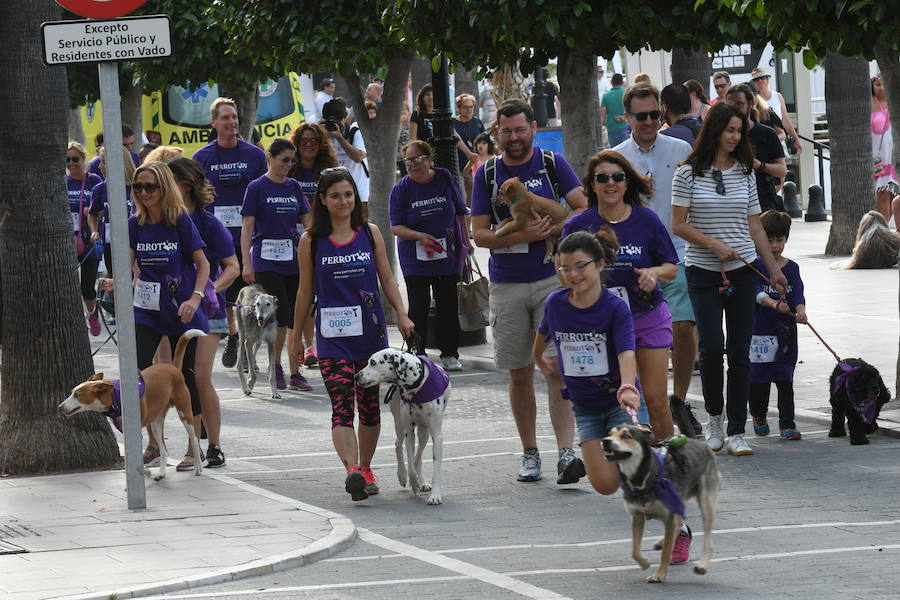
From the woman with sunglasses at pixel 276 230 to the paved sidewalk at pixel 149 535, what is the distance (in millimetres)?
3816

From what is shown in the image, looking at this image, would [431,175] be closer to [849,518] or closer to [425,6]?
[425,6]

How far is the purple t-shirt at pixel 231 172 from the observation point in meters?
14.8

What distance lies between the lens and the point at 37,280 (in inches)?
397

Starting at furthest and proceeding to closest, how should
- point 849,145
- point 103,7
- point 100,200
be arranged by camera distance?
1. point 849,145
2. point 100,200
3. point 103,7

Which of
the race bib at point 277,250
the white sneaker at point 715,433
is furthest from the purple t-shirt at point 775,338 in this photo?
the race bib at point 277,250

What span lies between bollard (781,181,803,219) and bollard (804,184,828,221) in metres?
0.39

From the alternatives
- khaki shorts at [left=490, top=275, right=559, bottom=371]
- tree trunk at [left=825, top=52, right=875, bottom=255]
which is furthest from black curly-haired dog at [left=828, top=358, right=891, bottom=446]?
tree trunk at [left=825, top=52, right=875, bottom=255]

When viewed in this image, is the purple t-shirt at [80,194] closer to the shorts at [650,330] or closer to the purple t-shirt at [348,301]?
the purple t-shirt at [348,301]

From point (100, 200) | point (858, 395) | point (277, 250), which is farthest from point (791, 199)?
point (858, 395)

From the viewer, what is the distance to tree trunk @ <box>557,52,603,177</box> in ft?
42.3

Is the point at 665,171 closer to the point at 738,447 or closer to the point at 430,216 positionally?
the point at 738,447

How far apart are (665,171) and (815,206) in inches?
698

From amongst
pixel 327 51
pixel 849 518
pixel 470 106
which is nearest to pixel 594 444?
pixel 849 518

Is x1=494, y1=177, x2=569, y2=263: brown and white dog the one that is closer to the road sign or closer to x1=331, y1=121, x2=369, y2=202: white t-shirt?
the road sign
